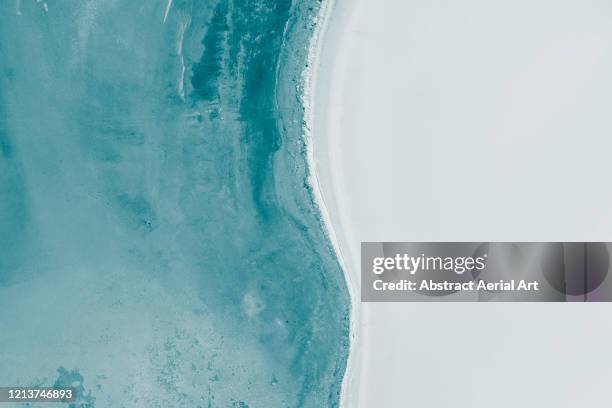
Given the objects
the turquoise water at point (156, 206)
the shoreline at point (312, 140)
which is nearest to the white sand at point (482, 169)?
the shoreline at point (312, 140)

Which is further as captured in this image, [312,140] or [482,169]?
[312,140]

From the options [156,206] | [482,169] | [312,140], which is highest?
[312,140]

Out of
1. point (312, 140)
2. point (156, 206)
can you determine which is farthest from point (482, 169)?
point (156, 206)

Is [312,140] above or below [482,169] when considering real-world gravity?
above

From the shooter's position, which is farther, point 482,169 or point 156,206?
point 156,206

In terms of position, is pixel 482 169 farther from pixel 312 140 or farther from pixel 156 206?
pixel 156 206

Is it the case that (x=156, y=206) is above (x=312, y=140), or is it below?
below

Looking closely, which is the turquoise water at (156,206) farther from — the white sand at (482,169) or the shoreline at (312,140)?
the white sand at (482,169)
